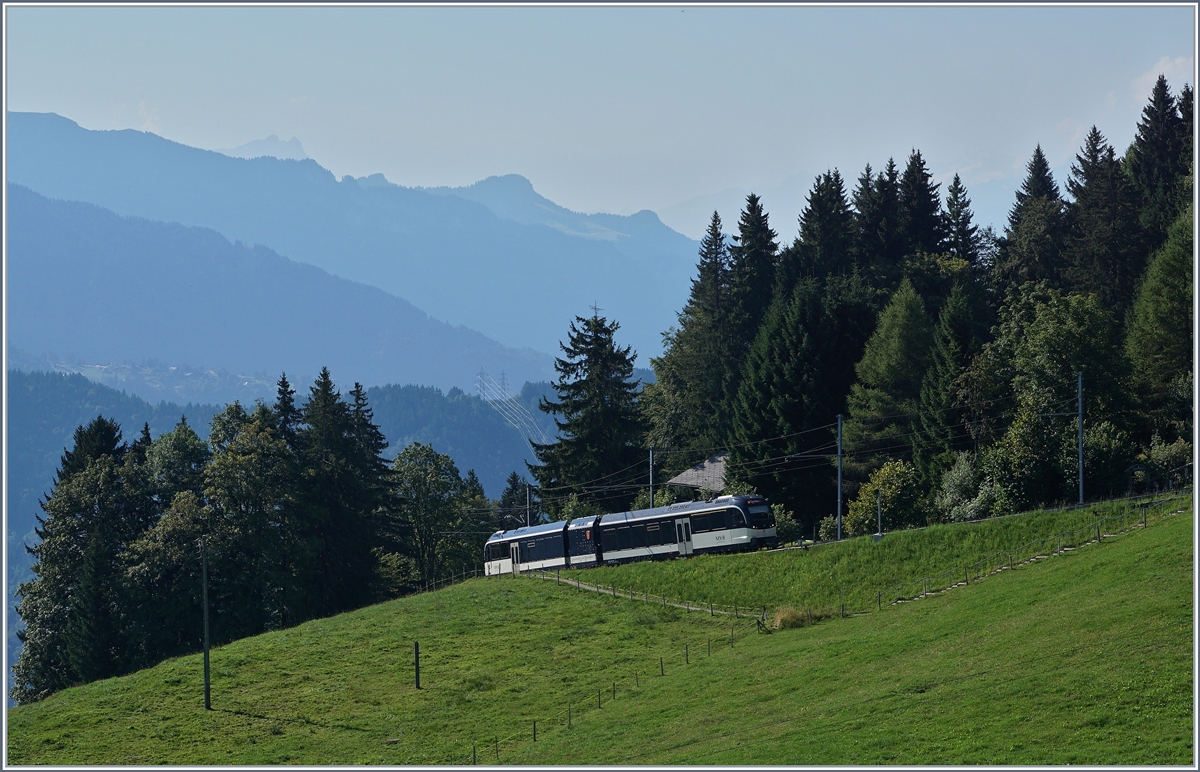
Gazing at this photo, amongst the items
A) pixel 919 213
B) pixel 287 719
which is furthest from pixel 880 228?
pixel 287 719

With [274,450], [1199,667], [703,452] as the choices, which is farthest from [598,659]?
A: [703,452]

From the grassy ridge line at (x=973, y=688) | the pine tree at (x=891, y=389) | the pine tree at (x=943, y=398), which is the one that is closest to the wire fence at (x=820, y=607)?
the grassy ridge line at (x=973, y=688)

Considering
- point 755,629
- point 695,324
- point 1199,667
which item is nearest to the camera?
point 1199,667

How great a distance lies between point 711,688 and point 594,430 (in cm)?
5599

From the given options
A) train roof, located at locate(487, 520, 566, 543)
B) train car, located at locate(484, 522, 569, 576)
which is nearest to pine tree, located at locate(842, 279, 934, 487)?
train roof, located at locate(487, 520, 566, 543)

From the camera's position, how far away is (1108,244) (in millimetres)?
83125

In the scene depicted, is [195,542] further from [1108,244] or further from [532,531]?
[1108,244]

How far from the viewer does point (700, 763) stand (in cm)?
3228

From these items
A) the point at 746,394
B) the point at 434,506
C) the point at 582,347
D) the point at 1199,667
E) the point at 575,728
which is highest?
the point at 582,347

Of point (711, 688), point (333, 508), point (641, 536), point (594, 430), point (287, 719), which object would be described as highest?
point (594, 430)

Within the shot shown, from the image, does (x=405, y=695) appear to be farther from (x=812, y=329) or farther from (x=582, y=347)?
(x=582, y=347)

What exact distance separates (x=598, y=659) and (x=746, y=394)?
37795 mm

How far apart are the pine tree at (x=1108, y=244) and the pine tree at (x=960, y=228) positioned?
1548 centimetres

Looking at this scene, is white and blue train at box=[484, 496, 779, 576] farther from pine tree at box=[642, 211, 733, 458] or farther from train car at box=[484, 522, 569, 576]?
pine tree at box=[642, 211, 733, 458]
